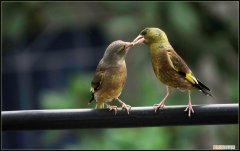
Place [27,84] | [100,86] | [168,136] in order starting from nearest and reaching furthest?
[100,86] → [168,136] → [27,84]

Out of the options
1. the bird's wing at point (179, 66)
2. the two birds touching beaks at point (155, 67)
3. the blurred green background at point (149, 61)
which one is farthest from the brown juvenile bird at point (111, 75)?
the blurred green background at point (149, 61)

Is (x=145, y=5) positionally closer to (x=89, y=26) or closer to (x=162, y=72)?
(x=162, y=72)

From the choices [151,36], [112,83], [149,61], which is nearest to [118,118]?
[112,83]

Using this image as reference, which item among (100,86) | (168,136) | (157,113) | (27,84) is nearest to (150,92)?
(168,136)

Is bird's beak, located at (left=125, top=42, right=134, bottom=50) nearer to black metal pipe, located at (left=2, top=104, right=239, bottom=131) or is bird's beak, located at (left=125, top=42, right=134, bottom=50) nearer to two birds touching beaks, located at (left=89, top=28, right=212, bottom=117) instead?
two birds touching beaks, located at (left=89, top=28, right=212, bottom=117)

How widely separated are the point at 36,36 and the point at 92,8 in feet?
2.58

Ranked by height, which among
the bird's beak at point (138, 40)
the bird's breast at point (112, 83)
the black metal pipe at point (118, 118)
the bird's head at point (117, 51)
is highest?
the bird's beak at point (138, 40)

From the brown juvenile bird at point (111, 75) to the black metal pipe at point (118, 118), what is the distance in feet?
0.23

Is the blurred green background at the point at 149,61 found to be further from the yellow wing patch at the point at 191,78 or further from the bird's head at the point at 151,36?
the bird's head at the point at 151,36

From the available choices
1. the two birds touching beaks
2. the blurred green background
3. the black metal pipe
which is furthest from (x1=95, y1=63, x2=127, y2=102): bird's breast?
the blurred green background

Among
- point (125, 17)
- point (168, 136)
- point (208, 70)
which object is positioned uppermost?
point (125, 17)

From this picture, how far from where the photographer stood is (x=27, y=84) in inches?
332

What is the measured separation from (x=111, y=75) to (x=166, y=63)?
307 millimetres

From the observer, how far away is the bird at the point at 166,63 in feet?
7.20
